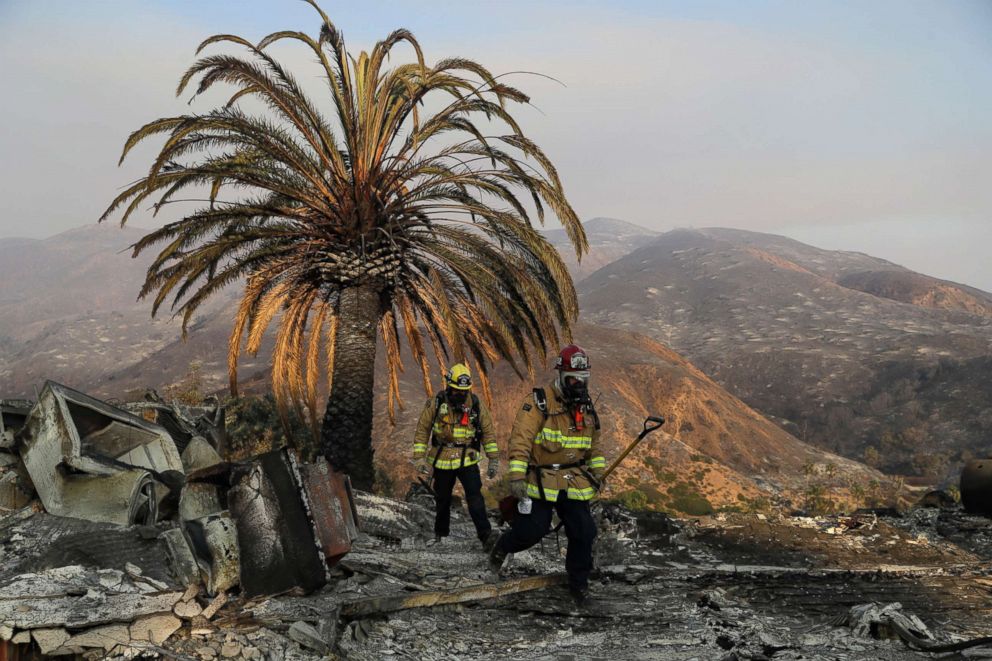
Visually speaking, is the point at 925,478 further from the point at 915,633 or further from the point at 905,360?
the point at 915,633

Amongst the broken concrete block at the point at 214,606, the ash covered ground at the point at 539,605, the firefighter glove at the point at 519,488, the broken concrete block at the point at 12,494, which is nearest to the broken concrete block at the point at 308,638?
the ash covered ground at the point at 539,605

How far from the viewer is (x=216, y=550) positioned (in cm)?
456

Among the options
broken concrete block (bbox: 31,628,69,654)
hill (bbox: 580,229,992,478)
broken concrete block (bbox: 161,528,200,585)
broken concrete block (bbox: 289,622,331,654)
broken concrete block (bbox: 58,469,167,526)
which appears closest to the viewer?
broken concrete block (bbox: 31,628,69,654)

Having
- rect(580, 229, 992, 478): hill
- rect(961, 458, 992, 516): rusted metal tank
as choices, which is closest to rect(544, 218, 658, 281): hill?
rect(580, 229, 992, 478): hill

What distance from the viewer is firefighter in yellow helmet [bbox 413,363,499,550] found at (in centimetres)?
706

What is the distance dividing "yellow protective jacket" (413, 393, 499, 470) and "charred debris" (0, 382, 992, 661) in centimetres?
103

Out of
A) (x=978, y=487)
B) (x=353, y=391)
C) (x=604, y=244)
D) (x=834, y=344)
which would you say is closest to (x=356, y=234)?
(x=353, y=391)

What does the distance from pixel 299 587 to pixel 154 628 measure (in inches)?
40.8

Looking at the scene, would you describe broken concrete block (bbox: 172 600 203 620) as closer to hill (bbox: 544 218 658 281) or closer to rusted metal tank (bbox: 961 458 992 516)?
rusted metal tank (bbox: 961 458 992 516)

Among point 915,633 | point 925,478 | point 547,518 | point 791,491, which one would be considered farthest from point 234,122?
point 925,478

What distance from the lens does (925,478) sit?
3162 centimetres

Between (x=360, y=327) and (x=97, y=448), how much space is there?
4.27m

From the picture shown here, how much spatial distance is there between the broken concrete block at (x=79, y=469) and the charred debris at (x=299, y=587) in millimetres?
16

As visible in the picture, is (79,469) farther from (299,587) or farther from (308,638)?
(308,638)
